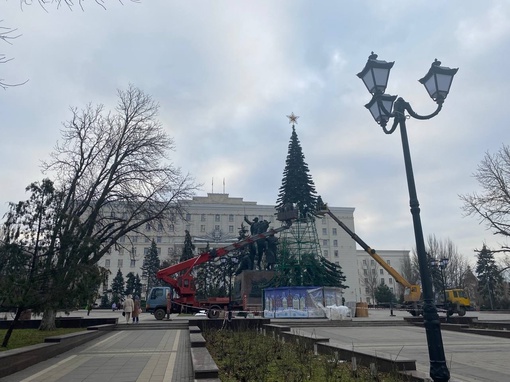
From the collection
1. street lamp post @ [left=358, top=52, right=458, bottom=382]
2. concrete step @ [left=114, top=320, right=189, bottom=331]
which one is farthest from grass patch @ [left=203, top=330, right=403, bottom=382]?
concrete step @ [left=114, top=320, right=189, bottom=331]

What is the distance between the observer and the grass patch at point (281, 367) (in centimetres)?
707

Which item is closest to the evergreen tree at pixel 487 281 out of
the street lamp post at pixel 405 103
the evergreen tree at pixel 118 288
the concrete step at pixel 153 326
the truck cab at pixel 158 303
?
the truck cab at pixel 158 303

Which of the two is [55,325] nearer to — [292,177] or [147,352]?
[147,352]

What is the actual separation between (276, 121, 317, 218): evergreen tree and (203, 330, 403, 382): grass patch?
27.4 m

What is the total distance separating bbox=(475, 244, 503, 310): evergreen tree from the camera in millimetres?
54688

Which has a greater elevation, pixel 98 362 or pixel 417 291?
pixel 417 291

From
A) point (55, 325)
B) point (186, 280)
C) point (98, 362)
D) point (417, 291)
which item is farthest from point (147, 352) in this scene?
point (417, 291)

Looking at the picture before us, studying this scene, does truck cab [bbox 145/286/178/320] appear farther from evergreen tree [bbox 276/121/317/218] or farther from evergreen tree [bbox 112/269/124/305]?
evergreen tree [bbox 112/269/124/305]

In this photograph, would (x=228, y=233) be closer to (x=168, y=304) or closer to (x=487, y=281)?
(x=487, y=281)

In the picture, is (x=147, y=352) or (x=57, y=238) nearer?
(x=147, y=352)

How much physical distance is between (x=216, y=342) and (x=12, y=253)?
662 centimetres

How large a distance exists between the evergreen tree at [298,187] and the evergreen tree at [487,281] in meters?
29.6

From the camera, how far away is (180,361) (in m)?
10.1

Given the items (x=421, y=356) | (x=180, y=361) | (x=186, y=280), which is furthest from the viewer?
(x=186, y=280)
